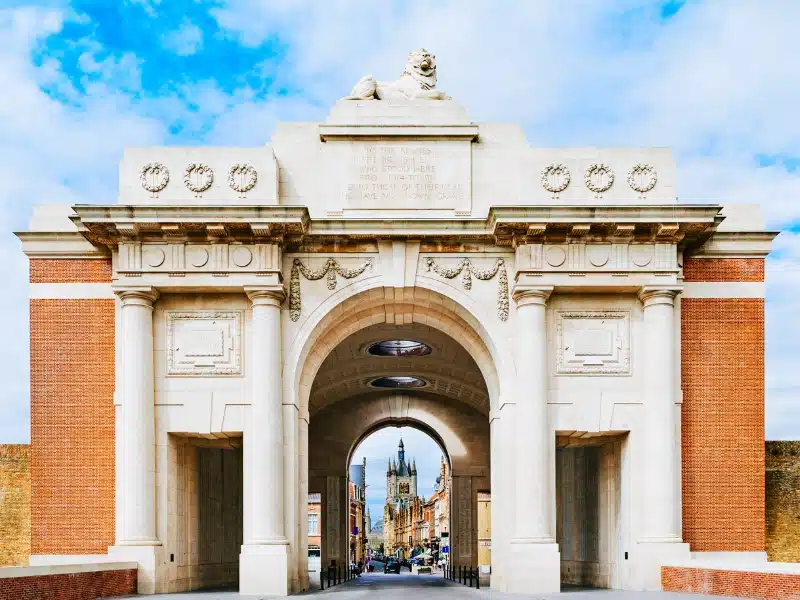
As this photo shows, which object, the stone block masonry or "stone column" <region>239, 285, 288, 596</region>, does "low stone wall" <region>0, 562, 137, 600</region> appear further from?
the stone block masonry

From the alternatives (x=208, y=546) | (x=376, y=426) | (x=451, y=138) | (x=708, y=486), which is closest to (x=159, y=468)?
(x=208, y=546)

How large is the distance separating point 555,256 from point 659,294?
9.30ft

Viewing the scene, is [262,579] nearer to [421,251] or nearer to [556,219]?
[421,251]

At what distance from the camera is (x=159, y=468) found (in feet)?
91.0

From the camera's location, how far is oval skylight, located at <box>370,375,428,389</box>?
44531 millimetres

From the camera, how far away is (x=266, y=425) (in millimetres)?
27406

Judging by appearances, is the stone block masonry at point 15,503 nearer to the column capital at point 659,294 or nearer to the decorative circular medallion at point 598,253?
the decorative circular medallion at point 598,253

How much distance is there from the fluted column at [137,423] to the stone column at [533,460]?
30.2ft

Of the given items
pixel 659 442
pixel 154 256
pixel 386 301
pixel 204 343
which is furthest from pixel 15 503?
pixel 659 442

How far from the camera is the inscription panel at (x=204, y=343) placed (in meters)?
28.1

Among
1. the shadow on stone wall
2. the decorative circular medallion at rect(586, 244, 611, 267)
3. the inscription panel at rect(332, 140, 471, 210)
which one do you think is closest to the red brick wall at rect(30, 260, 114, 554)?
the inscription panel at rect(332, 140, 471, 210)

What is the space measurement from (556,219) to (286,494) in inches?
388

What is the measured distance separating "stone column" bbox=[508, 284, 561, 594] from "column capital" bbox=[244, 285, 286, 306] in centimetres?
610

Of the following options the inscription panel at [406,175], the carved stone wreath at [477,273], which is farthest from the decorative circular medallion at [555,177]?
the carved stone wreath at [477,273]
